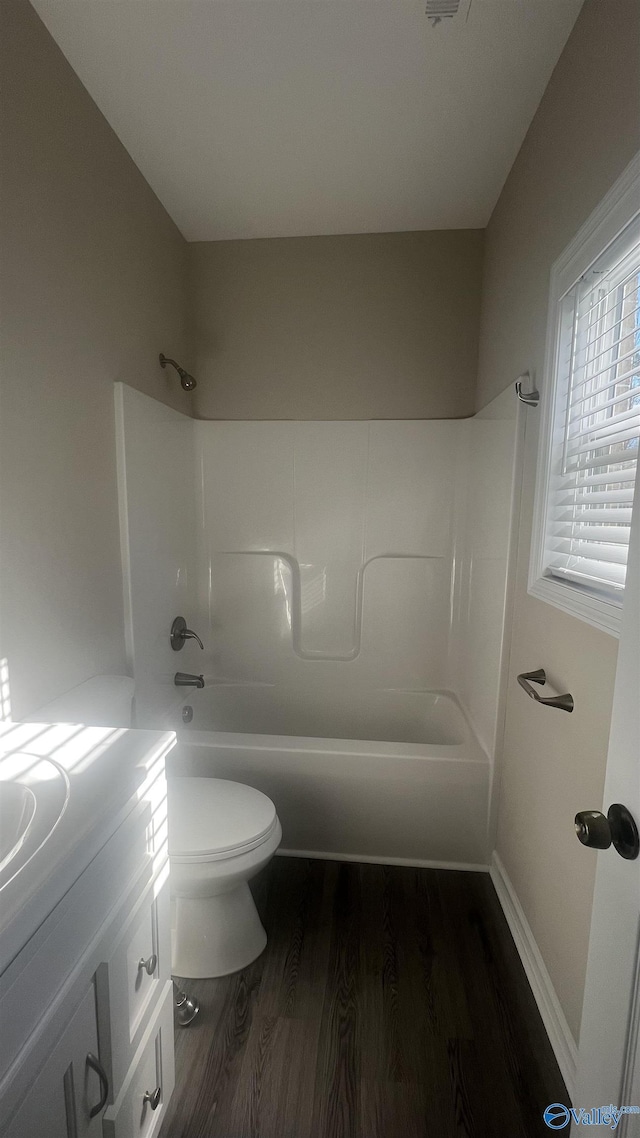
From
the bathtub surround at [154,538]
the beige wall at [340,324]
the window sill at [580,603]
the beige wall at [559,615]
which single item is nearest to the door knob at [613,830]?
the window sill at [580,603]

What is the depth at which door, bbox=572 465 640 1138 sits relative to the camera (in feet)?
1.93

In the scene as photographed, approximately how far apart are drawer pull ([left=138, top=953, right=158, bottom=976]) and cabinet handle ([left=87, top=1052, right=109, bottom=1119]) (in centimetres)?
15

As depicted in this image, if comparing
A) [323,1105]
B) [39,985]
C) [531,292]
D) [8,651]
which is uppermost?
[531,292]

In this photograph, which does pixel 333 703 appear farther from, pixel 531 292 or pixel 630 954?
pixel 630 954

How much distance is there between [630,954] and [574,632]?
74 cm

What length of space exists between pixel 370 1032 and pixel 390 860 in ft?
2.06

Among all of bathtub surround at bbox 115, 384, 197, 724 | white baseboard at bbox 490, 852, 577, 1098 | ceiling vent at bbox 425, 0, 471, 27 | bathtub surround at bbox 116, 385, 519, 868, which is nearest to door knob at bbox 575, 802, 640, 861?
white baseboard at bbox 490, 852, 577, 1098

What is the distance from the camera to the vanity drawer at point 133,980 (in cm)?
77

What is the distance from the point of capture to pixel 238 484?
2.60 meters

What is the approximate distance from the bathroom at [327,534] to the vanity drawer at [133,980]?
2 cm

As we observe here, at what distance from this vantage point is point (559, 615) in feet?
4.38

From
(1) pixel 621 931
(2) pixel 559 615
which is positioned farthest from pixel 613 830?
(2) pixel 559 615

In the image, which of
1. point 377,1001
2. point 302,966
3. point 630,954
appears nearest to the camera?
point 630,954

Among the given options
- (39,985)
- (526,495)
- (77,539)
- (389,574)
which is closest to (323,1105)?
(39,985)
